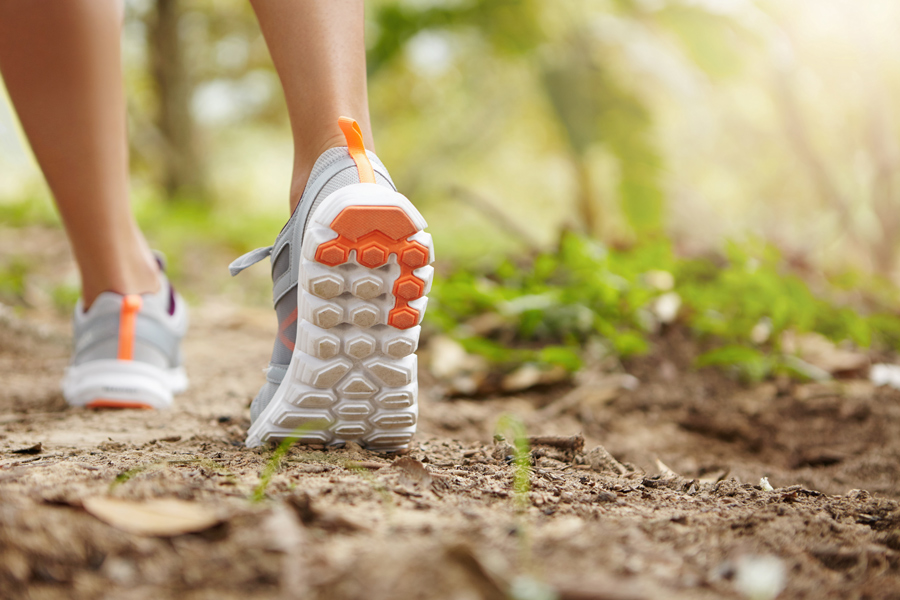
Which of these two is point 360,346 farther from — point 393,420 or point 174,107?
point 174,107

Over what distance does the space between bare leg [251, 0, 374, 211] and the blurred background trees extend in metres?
1.57

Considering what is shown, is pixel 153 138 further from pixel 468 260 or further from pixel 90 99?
pixel 90 99

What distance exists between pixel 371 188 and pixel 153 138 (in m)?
5.97

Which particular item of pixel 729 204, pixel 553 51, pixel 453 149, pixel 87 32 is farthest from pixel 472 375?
pixel 729 204

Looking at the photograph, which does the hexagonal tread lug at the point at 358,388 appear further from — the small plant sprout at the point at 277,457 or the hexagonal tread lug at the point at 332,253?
the hexagonal tread lug at the point at 332,253

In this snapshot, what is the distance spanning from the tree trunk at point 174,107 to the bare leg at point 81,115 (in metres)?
5.03

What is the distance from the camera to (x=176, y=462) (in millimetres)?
894

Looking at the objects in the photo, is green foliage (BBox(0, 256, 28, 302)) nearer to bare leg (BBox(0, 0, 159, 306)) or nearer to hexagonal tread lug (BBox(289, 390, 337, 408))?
bare leg (BBox(0, 0, 159, 306))

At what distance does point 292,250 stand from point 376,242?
0.64 ft

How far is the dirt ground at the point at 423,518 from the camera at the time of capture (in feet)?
1.82

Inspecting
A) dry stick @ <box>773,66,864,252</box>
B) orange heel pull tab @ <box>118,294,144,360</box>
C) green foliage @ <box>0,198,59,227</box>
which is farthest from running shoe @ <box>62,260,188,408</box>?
dry stick @ <box>773,66,864,252</box>

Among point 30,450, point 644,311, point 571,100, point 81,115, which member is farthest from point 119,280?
point 571,100

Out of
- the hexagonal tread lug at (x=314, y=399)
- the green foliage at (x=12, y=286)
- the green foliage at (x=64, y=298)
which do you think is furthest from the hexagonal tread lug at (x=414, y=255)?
the green foliage at (x=12, y=286)

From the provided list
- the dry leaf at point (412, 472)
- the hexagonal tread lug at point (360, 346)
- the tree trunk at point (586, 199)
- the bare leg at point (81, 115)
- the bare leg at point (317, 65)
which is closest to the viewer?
the dry leaf at point (412, 472)
